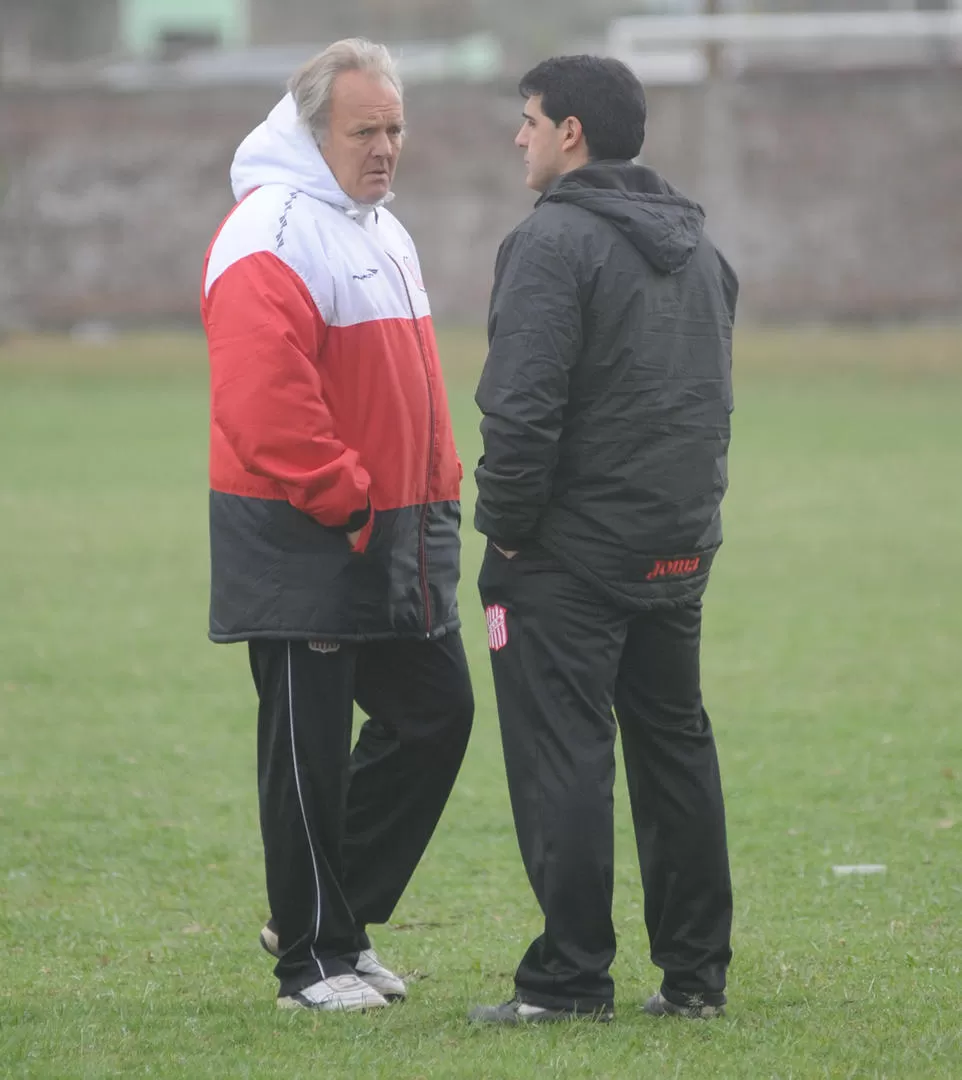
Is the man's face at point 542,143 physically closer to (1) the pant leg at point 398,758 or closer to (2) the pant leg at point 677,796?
(2) the pant leg at point 677,796

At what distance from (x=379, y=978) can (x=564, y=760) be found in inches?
33.2

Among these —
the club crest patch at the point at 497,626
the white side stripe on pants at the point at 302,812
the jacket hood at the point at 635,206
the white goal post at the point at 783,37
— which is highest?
the white goal post at the point at 783,37

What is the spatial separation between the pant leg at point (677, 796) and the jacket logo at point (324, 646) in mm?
668

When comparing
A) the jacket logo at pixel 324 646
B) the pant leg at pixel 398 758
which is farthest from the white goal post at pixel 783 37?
the jacket logo at pixel 324 646

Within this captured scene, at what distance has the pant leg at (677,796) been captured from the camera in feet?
13.7

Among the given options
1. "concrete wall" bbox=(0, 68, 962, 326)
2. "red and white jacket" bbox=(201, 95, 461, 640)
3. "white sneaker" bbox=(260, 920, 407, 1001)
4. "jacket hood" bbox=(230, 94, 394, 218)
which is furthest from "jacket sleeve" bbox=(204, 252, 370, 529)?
"concrete wall" bbox=(0, 68, 962, 326)

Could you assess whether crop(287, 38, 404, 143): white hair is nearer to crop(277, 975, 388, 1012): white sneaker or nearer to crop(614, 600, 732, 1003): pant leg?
crop(614, 600, 732, 1003): pant leg

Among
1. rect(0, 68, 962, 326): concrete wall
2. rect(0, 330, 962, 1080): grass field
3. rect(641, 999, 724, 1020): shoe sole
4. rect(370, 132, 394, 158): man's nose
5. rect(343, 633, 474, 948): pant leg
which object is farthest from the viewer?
rect(0, 68, 962, 326): concrete wall

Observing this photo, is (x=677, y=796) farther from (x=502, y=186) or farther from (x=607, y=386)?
(x=502, y=186)

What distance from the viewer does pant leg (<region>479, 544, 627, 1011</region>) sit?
13.3 feet

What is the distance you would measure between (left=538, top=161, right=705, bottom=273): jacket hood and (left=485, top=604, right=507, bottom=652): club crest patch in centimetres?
84

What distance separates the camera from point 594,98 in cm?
402

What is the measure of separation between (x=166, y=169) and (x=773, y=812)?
23533 mm

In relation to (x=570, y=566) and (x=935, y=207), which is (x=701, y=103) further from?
(x=570, y=566)
